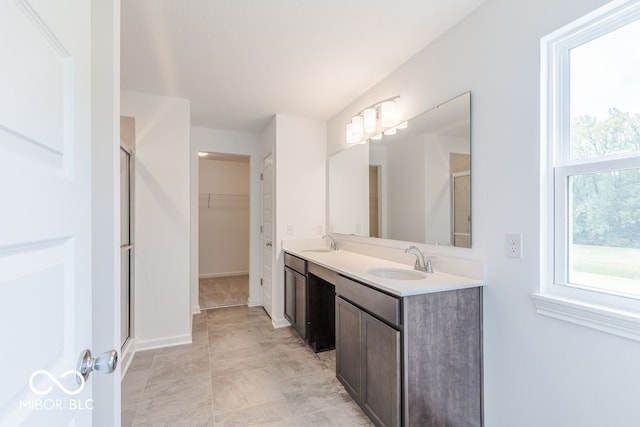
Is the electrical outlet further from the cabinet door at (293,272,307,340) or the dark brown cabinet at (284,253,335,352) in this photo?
the cabinet door at (293,272,307,340)

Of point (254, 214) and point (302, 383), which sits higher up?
point (254, 214)

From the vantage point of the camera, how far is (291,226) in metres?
3.35

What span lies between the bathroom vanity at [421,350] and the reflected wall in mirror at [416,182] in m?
0.41

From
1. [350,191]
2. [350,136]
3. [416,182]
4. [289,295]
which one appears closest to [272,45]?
[350,136]

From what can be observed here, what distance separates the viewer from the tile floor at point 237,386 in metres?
1.85

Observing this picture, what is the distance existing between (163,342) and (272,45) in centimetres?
283

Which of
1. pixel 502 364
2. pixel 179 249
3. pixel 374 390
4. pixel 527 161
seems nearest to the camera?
pixel 527 161

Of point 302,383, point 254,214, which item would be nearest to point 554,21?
point 302,383

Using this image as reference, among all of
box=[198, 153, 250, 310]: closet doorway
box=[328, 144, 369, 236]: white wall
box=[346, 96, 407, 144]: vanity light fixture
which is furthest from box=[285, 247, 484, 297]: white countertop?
box=[198, 153, 250, 310]: closet doorway

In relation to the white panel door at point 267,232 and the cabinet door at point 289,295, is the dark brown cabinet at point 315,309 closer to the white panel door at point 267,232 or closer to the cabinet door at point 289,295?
the cabinet door at point 289,295

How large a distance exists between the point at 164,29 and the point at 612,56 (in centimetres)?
230

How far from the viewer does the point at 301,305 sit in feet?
9.48

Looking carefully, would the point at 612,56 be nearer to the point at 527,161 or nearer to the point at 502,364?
the point at 527,161

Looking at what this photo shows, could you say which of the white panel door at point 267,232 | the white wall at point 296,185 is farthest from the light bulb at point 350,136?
the white panel door at point 267,232
